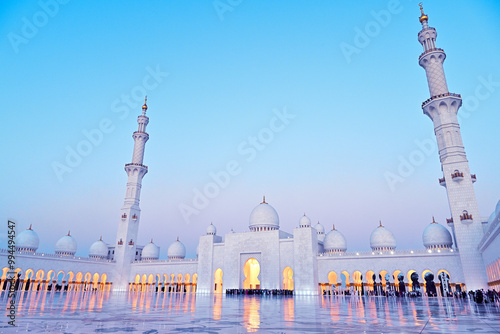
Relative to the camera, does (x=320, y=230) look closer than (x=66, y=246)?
No

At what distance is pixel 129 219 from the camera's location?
38938 millimetres

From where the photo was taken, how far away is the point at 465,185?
23453 mm

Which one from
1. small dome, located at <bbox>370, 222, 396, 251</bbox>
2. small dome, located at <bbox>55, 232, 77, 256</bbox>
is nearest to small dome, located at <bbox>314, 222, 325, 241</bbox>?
small dome, located at <bbox>370, 222, 396, 251</bbox>

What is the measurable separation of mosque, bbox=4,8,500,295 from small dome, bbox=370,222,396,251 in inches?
3.6

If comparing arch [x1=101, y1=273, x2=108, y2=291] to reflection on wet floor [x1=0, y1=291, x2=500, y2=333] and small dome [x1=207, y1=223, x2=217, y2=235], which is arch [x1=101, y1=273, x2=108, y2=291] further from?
reflection on wet floor [x1=0, y1=291, x2=500, y2=333]

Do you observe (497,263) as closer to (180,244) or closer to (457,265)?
(457,265)

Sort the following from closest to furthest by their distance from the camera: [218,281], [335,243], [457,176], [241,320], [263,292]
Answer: [241,320]
[457,176]
[263,292]
[335,243]
[218,281]

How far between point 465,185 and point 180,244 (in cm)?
3305

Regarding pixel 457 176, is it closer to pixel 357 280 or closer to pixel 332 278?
pixel 357 280

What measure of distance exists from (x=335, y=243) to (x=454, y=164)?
1437 cm

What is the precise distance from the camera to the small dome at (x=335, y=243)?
3388 cm

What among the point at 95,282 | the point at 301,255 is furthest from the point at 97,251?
the point at 301,255

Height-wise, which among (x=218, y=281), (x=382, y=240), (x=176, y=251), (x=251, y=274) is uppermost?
(x=382, y=240)

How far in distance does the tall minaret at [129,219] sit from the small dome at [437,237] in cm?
3194
